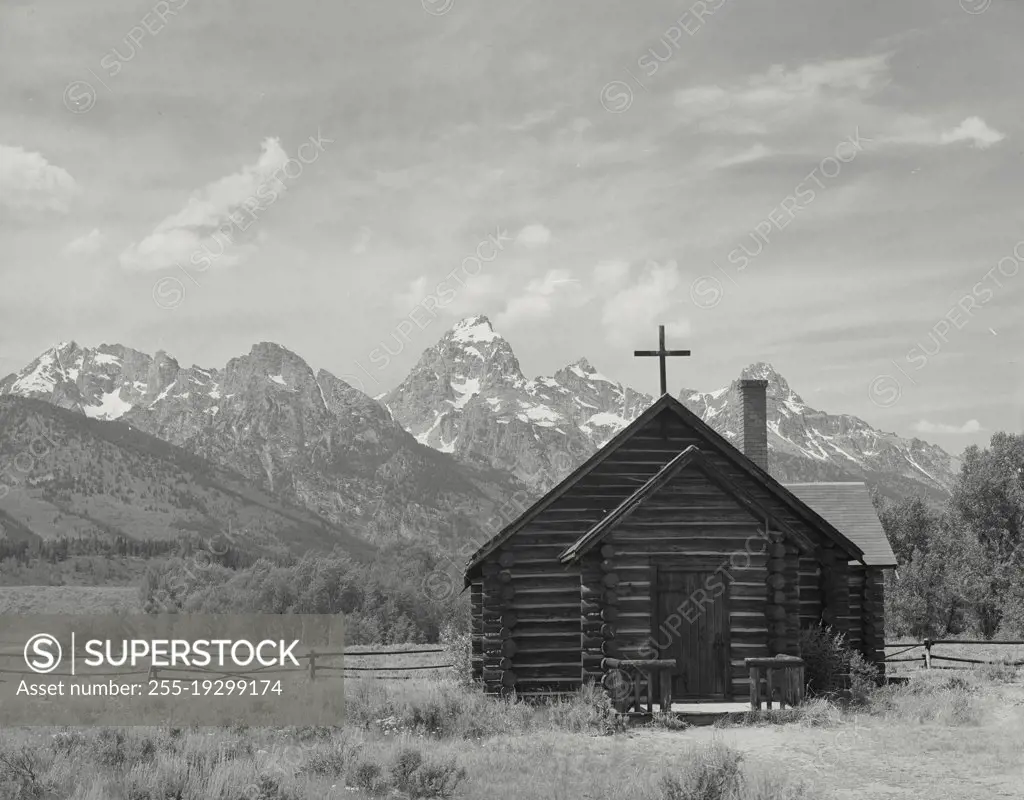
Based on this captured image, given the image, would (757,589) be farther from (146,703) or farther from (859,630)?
(146,703)

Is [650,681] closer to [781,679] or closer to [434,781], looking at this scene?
[781,679]

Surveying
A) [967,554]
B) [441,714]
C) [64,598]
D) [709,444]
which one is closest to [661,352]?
[709,444]

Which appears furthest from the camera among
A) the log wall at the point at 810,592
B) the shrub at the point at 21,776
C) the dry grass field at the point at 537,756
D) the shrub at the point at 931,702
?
the log wall at the point at 810,592

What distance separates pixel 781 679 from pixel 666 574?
9.20 ft

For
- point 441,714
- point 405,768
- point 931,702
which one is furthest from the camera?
point 931,702

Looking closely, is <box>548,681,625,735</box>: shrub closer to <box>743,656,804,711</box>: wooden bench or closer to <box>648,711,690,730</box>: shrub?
<box>648,711,690,730</box>: shrub

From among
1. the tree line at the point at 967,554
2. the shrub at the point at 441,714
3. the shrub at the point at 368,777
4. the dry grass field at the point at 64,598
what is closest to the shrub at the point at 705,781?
the shrub at the point at 368,777

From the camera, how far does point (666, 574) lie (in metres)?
19.6

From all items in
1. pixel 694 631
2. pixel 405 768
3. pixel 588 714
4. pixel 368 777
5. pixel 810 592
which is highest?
pixel 810 592

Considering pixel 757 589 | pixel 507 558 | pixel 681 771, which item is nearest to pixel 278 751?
pixel 681 771

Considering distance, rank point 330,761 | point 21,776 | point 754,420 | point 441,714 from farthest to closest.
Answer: point 754,420 < point 441,714 < point 330,761 < point 21,776

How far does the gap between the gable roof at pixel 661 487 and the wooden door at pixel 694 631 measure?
4.83 feet

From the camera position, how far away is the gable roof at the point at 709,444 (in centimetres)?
2080

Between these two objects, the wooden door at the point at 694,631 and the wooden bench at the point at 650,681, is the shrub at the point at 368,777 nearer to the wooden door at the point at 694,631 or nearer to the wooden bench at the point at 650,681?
the wooden bench at the point at 650,681
